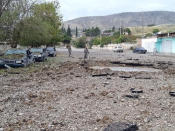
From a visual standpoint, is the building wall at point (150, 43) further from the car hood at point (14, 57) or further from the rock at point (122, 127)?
the rock at point (122, 127)

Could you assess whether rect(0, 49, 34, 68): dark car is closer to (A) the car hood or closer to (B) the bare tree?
(A) the car hood

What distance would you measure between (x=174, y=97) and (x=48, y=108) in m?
5.03

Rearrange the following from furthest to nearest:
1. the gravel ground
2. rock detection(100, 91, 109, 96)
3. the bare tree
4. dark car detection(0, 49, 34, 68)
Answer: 1. the bare tree
2. dark car detection(0, 49, 34, 68)
3. rock detection(100, 91, 109, 96)
4. the gravel ground

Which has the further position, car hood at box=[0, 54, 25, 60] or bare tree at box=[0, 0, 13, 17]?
bare tree at box=[0, 0, 13, 17]

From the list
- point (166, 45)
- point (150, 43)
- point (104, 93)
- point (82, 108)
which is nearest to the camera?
point (82, 108)

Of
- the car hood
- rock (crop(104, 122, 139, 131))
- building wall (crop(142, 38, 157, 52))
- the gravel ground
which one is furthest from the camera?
building wall (crop(142, 38, 157, 52))

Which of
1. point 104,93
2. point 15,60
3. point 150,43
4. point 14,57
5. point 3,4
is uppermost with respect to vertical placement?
point 3,4

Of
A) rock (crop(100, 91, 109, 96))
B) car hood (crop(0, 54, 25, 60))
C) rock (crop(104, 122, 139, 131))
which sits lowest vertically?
rock (crop(100, 91, 109, 96))

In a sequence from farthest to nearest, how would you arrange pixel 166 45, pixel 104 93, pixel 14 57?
pixel 166 45 → pixel 14 57 → pixel 104 93

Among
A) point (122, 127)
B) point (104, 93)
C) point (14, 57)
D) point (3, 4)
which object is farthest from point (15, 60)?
point (122, 127)

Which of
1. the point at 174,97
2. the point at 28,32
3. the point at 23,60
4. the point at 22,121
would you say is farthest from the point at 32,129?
the point at 28,32

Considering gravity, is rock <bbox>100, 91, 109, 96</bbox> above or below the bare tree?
below

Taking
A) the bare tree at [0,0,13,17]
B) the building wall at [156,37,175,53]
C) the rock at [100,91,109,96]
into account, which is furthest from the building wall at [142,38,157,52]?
the rock at [100,91,109,96]

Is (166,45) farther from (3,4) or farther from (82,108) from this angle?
(82,108)
